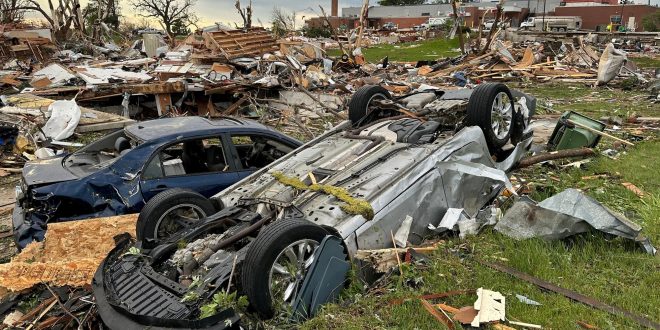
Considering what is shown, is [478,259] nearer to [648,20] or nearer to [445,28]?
[445,28]

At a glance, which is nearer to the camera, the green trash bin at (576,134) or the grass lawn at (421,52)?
the green trash bin at (576,134)

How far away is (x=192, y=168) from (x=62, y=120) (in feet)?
21.3

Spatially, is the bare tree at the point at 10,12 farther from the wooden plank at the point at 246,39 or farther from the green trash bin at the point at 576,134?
the green trash bin at the point at 576,134

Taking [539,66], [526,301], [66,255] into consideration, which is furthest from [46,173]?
[539,66]

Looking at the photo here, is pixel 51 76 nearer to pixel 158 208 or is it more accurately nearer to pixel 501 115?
pixel 158 208

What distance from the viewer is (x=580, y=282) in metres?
3.81

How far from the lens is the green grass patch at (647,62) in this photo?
Result: 23.1 m

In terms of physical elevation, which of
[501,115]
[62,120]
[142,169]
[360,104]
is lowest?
[62,120]

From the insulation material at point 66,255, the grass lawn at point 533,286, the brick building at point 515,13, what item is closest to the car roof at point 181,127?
the insulation material at point 66,255

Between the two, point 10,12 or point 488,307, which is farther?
point 10,12

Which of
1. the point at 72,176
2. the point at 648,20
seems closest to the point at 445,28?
the point at 648,20

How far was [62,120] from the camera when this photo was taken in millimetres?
11031

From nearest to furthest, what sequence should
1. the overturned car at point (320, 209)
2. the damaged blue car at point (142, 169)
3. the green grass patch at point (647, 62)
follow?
1. the overturned car at point (320, 209)
2. the damaged blue car at point (142, 169)
3. the green grass patch at point (647, 62)

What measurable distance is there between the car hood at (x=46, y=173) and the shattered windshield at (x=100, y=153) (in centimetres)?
11
